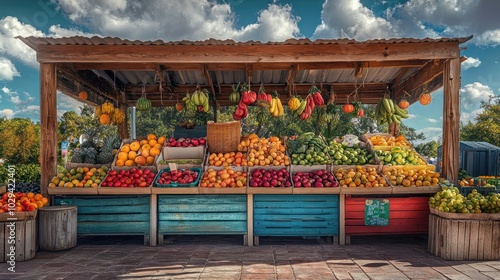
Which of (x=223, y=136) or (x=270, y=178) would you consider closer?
(x=270, y=178)

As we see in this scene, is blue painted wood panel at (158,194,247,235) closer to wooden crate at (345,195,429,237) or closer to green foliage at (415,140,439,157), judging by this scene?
wooden crate at (345,195,429,237)

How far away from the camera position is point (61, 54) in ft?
21.3

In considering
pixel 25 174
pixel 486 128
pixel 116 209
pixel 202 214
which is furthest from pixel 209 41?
pixel 486 128

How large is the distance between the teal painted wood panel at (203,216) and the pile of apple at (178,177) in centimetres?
56

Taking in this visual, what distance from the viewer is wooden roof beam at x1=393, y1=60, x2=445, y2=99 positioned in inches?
289

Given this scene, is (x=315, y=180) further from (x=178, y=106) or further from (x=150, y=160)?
(x=178, y=106)

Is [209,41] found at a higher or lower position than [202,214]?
higher

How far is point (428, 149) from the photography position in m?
32.9

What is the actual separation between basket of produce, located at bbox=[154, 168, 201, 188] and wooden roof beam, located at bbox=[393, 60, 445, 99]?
4.90 m

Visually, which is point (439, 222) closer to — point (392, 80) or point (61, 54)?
point (392, 80)

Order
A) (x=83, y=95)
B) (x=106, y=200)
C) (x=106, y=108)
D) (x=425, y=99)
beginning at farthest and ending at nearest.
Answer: (x=106, y=108) → (x=83, y=95) → (x=425, y=99) → (x=106, y=200)

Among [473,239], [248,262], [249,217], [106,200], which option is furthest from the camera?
[106,200]

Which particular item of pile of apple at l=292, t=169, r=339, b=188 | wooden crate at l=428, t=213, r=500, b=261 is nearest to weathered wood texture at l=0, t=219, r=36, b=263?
pile of apple at l=292, t=169, r=339, b=188

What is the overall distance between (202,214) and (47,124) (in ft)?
10.2
